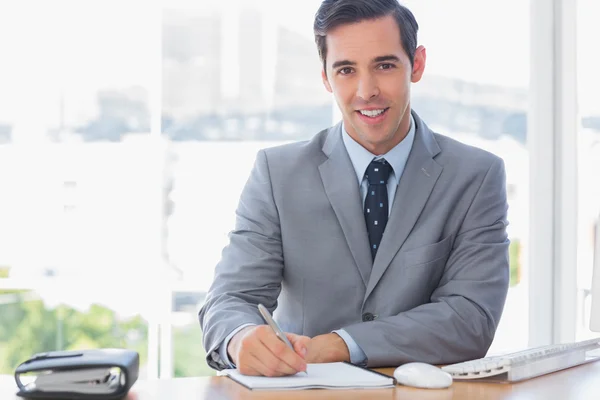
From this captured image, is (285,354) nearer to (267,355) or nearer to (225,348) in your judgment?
(267,355)

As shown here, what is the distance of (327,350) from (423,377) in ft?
1.11

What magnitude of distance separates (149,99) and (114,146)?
297 millimetres

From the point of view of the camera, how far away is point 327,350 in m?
1.90

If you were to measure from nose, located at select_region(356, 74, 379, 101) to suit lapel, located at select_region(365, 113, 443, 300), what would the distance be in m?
0.21

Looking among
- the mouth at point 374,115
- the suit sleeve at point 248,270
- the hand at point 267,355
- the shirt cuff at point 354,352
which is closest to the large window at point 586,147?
the mouth at point 374,115

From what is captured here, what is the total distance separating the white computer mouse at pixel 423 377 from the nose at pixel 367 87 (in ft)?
2.69

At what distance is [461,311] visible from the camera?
2064 millimetres

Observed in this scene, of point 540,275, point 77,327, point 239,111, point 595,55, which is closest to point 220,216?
point 239,111

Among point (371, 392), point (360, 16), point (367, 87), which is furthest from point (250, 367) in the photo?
point (360, 16)

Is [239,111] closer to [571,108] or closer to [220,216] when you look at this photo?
[220,216]

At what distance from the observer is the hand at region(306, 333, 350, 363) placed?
1.89 metres

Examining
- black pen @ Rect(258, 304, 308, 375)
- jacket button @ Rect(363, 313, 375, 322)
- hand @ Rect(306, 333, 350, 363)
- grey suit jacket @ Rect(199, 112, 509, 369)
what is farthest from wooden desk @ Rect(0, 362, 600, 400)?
jacket button @ Rect(363, 313, 375, 322)

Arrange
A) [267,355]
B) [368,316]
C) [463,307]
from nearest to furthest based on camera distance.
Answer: [267,355]
[463,307]
[368,316]

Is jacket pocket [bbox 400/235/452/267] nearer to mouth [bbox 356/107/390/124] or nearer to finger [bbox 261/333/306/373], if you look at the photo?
mouth [bbox 356/107/390/124]
